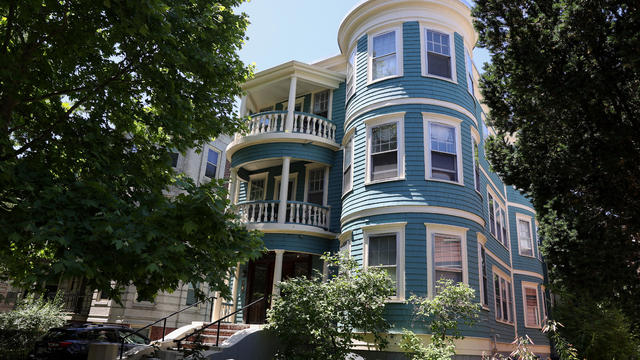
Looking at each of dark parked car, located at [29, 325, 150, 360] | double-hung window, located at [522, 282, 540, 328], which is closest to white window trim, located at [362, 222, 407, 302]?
dark parked car, located at [29, 325, 150, 360]

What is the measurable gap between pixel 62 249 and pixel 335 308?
6.75 metres

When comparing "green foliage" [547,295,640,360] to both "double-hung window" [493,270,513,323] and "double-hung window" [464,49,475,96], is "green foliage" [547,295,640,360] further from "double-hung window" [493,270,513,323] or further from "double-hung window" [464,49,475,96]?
"double-hung window" [464,49,475,96]

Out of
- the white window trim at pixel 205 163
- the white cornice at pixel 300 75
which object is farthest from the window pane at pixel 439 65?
the white window trim at pixel 205 163

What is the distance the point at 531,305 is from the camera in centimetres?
2367

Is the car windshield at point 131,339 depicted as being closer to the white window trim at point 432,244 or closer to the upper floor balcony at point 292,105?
the upper floor balcony at point 292,105

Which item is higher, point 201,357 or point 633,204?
point 633,204

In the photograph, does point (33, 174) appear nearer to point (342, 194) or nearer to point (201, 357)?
point (201, 357)

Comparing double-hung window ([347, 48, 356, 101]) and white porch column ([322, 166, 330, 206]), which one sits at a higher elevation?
double-hung window ([347, 48, 356, 101])

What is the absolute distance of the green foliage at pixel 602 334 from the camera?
15.0m

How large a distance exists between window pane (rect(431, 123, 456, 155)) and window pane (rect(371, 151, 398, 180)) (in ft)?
4.28

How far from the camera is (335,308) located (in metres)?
11.2

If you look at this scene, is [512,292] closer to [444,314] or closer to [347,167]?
[347,167]

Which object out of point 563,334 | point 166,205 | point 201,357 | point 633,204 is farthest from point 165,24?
point 563,334

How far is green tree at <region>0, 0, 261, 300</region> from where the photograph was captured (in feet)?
20.2
